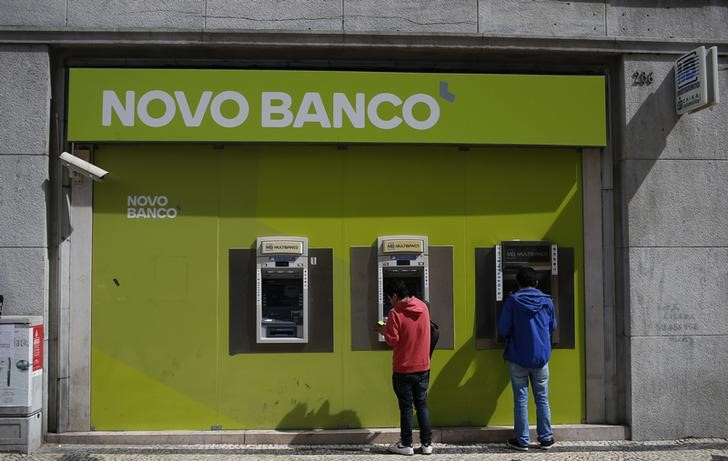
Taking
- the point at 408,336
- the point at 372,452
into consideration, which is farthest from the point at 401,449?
the point at 408,336

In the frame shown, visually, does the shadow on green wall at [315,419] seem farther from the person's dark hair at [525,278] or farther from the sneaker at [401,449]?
the person's dark hair at [525,278]

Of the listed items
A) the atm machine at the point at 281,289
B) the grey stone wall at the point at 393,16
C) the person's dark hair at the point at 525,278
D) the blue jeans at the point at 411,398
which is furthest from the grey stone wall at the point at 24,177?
the person's dark hair at the point at 525,278

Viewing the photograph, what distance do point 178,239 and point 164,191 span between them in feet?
1.81

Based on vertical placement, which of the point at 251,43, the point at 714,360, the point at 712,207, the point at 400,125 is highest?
the point at 251,43

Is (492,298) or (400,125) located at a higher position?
(400,125)

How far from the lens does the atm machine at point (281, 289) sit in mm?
7090

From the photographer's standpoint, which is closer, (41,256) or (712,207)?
(41,256)

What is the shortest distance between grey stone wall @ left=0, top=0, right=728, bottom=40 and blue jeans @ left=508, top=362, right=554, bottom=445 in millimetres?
3671

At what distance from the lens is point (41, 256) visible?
6.90m

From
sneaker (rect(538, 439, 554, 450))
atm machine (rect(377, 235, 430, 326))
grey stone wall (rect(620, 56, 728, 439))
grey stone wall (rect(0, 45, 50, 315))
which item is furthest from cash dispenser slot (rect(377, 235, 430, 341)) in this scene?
grey stone wall (rect(0, 45, 50, 315))

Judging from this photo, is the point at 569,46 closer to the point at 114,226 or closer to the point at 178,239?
the point at 178,239

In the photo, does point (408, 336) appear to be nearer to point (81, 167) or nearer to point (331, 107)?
point (331, 107)

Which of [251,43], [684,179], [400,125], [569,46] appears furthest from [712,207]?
[251,43]

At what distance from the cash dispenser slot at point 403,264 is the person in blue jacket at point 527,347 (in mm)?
948
